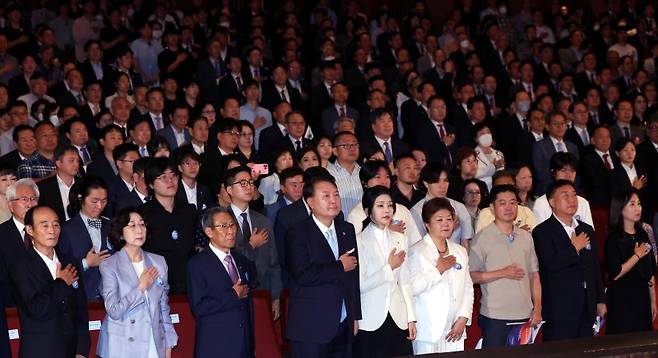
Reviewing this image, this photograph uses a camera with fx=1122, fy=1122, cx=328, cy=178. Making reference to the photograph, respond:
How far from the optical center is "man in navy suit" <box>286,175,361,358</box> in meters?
6.68

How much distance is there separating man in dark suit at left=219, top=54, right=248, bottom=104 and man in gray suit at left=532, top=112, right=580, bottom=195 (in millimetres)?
3362

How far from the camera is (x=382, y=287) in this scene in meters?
6.99

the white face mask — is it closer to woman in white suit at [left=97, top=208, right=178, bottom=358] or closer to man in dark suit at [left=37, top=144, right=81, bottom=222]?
man in dark suit at [left=37, top=144, right=81, bottom=222]

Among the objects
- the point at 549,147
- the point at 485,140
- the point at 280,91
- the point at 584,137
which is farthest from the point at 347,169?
the point at 584,137

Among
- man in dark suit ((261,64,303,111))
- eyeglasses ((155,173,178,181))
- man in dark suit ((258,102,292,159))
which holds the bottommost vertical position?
eyeglasses ((155,173,178,181))

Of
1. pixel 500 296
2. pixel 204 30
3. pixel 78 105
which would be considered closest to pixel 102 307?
pixel 500 296

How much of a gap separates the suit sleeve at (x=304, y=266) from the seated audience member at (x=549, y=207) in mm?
2414

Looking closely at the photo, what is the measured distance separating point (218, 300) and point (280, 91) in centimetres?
633

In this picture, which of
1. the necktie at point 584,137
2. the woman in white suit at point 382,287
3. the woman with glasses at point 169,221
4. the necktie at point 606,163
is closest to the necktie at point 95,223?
the woman with glasses at point 169,221

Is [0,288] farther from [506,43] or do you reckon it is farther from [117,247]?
[506,43]

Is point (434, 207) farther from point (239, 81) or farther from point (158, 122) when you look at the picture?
point (239, 81)

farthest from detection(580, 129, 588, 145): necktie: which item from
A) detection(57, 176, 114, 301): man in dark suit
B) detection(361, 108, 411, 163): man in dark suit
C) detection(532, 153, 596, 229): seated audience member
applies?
detection(57, 176, 114, 301): man in dark suit

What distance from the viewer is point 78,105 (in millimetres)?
10906

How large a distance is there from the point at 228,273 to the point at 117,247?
25.9 inches
